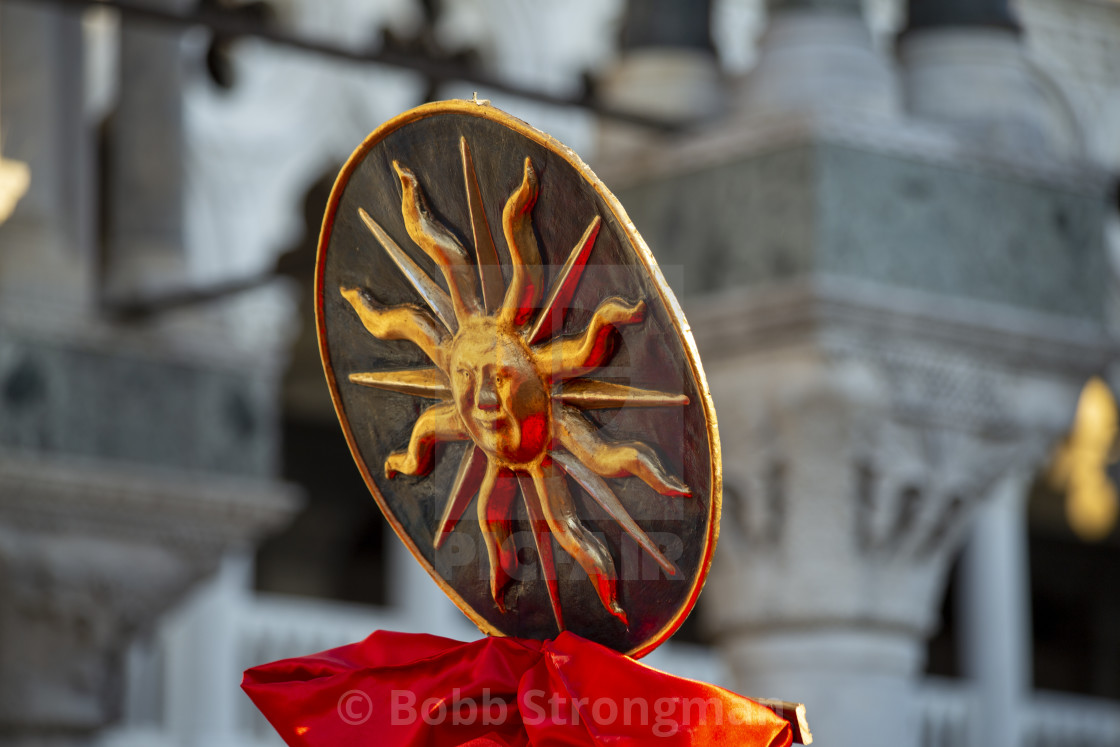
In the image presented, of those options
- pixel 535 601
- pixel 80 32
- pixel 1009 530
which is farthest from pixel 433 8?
pixel 535 601

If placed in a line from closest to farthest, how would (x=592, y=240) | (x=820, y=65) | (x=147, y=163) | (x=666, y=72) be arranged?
(x=592, y=240) → (x=820, y=65) → (x=666, y=72) → (x=147, y=163)

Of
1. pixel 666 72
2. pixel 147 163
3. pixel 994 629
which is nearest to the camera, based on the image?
pixel 666 72

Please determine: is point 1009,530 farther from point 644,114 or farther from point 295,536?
point 644,114

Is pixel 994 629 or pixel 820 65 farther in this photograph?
pixel 994 629

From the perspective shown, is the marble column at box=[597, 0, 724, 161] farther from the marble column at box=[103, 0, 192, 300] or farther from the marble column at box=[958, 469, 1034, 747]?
the marble column at box=[958, 469, 1034, 747]

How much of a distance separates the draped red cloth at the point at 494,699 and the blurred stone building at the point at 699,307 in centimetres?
220

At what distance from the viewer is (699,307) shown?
3914mm

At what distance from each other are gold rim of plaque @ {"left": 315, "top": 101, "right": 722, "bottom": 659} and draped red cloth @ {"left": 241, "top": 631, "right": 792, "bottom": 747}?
0.05 metres

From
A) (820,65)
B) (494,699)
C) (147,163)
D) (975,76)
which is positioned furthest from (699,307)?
(147,163)

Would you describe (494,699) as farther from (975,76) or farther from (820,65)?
(975,76)

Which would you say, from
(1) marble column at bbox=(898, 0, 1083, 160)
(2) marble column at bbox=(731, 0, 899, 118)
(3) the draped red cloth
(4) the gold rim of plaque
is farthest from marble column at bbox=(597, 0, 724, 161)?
(3) the draped red cloth

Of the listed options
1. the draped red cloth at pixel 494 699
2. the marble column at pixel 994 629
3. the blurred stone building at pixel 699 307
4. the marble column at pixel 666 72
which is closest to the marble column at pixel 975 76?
the blurred stone building at pixel 699 307

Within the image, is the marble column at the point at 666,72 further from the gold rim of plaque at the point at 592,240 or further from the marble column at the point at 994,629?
the marble column at the point at 994,629

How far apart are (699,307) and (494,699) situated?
2456 millimetres
